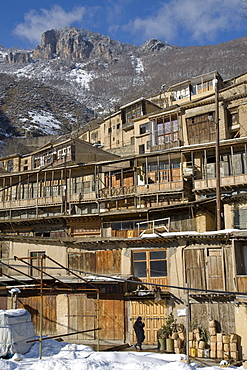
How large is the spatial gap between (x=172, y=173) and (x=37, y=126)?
306 feet

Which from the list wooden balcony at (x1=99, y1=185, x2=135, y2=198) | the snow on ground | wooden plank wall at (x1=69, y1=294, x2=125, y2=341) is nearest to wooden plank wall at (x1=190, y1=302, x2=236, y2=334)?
the snow on ground

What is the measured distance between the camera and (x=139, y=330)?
21688mm

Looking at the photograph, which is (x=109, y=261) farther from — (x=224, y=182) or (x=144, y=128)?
(x=144, y=128)

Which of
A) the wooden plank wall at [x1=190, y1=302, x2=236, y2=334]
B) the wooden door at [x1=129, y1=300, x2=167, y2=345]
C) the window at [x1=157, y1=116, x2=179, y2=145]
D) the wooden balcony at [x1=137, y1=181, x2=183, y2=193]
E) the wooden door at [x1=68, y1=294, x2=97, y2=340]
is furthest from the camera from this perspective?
the window at [x1=157, y1=116, x2=179, y2=145]

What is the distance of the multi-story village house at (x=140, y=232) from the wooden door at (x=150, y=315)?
6 centimetres

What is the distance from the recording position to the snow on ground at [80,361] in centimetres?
1420

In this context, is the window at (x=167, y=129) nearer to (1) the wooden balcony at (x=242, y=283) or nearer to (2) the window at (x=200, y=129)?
(2) the window at (x=200, y=129)

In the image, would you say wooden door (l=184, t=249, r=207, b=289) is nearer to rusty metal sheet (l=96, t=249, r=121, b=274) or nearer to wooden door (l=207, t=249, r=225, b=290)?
wooden door (l=207, t=249, r=225, b=290)

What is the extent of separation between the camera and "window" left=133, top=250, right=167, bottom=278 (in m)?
24.1

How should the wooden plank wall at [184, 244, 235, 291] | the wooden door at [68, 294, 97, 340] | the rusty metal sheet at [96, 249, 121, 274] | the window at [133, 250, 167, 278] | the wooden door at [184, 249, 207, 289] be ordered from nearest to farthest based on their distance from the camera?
the wooden plank wall at [184, 244, 235, 291] → the wooden door at [184, 249, 207, 289] → the window at [133, 250, 167, 278] → the wooden door at [68, 294, 97, 340] → the rusty metal sheet at [96, 249, 121, 274]

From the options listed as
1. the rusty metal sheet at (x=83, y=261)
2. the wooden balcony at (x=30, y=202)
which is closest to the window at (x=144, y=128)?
the wooden balcony at (x=30, y=202)

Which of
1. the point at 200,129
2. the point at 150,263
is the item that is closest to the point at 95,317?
the point at 150,263

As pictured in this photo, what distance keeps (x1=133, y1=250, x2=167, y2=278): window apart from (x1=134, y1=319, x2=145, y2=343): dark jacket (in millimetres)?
3252

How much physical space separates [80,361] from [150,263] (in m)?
10.3
